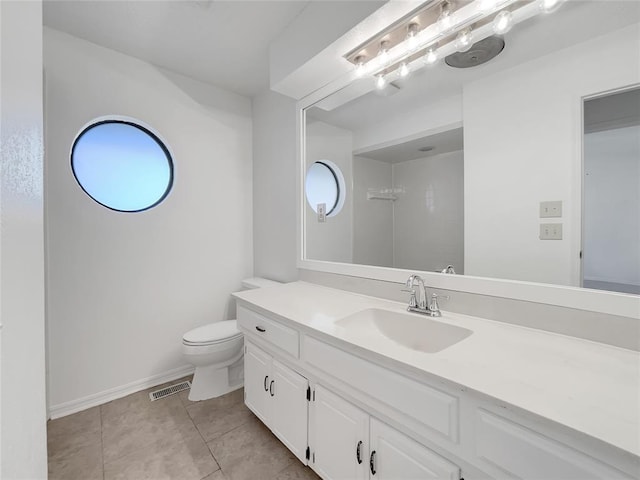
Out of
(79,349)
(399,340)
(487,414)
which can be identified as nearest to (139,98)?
(79,349)

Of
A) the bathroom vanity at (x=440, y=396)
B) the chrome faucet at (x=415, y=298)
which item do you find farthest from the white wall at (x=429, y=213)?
the bathroom vanity at (x=440, y=396)

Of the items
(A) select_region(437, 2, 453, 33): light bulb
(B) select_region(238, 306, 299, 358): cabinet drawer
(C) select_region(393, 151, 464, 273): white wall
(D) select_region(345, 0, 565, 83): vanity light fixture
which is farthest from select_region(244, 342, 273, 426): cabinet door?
(A) select_region(437, 2, 453, 33): light bulb

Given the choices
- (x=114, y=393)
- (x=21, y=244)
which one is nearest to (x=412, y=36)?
(x=21, y=244)

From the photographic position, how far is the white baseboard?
1.76 m

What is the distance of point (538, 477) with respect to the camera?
0.61 m

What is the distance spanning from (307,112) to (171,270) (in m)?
1.67

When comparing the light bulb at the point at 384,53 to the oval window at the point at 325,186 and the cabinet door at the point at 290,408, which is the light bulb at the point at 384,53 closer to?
the oval window at the point at 325,186

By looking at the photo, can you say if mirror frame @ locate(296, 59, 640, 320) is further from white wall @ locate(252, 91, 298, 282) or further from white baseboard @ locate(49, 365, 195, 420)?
white baseboard @ locate(49, 365, 195, 420)

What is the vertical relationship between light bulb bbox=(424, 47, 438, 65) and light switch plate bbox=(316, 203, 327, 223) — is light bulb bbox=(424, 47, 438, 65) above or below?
above

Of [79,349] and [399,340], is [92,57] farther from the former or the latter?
[399,340]

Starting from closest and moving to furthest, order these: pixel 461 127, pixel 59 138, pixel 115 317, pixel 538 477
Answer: pixel 538 477, pixel 461 127, pixel 59 138, pixel 115 317

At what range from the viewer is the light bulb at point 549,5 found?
99 cm

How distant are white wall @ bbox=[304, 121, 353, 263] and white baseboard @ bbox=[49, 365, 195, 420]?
1.49 metres

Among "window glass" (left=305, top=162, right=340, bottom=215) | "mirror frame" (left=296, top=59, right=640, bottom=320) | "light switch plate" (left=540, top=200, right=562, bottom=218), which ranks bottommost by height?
"mirror frame" (left=296, top=59, right=640, bottom=320)
